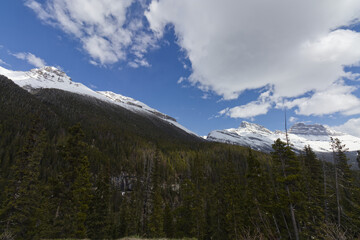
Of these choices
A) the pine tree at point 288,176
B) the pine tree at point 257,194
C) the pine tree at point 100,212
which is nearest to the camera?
the pine tree at point 288,176

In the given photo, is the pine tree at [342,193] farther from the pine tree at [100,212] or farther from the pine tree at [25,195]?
the pine tree at [25,195]

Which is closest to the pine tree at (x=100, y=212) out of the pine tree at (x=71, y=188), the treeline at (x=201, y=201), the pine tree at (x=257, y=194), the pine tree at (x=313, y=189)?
the treeline at (x=201, y=201)

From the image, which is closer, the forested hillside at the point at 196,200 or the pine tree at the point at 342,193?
the forested hillside at the point at 196,200

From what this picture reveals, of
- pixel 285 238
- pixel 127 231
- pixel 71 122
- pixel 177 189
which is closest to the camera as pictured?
pixel 285 238

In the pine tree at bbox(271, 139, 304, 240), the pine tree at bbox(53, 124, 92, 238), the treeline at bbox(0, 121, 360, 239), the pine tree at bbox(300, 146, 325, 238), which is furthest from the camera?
the pine tree at bbox(300, 146, 325, 238)

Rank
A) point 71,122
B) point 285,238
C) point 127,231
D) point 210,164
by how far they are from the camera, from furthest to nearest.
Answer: point 71,122 < point 210,164 < point 127,231 < point 285,238

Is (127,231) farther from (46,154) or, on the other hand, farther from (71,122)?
(71,122)

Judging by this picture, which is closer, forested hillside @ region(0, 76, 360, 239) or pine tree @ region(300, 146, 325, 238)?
forested hillside @ region(0, 76, 360, 239)

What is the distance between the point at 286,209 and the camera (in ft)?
67.0

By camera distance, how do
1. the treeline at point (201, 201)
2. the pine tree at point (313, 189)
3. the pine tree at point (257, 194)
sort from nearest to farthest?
the treeline at point (201, 201)
the pine tree at point (257, 194)
the pine tree at point (313, 189)

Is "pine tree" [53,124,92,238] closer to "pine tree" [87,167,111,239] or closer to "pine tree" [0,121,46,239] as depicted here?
"pine tree" [0,121,46,239]

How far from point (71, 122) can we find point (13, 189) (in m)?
112

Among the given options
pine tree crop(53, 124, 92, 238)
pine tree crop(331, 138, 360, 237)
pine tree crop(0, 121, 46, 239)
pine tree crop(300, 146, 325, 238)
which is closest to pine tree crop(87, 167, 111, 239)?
pine tree crop(53, 124, 92, 238)

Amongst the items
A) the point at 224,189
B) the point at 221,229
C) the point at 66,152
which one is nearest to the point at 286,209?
the point at 224,189
